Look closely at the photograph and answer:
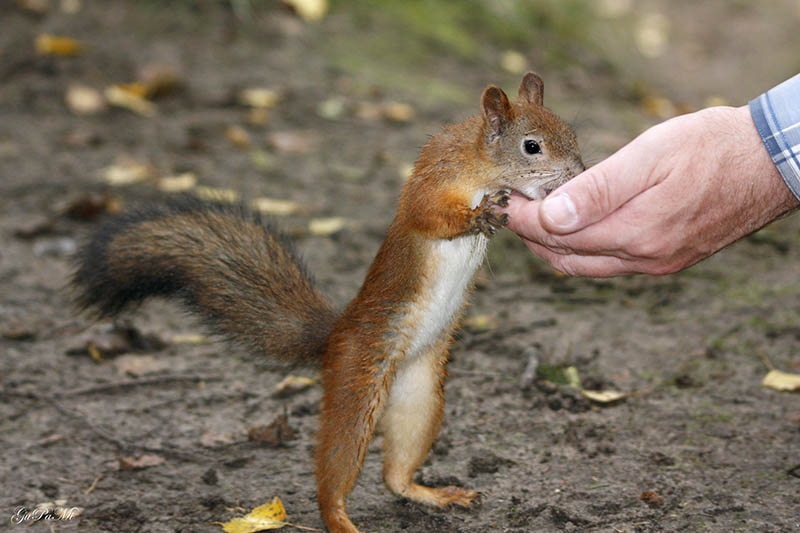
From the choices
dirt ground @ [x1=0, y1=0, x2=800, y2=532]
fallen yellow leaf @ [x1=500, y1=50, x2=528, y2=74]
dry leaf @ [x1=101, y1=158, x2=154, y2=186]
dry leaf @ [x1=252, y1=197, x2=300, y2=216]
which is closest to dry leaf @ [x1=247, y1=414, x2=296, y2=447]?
dirt ground @ [x1=0, y1=0, x2=800, y2=532]

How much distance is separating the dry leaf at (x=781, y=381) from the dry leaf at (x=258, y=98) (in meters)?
3.32

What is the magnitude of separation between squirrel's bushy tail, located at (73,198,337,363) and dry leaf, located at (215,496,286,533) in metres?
Answer: 0.39

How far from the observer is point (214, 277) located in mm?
2186

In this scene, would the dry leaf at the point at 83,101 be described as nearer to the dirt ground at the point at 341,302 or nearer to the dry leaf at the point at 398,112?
the dirt ground at the point at 341,302

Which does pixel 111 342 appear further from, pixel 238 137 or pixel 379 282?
pixel 238 137

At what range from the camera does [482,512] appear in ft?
6.55

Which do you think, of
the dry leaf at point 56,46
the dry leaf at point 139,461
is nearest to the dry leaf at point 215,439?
the dry leaf at point 139,461

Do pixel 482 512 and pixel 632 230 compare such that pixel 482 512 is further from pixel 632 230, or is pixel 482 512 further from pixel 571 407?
pixel 632 230

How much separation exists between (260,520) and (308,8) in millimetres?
4424

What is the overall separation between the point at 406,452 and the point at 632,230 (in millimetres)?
774

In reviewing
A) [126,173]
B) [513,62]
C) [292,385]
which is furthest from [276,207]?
[513,62]

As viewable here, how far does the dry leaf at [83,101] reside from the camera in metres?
4.57

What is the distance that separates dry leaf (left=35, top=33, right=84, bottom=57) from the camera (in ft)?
15.8

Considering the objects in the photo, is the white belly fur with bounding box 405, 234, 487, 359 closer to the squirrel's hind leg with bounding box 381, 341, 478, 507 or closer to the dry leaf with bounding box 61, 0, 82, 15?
the squirrel's hind leg with bounding box 381, 341, 478, 507
